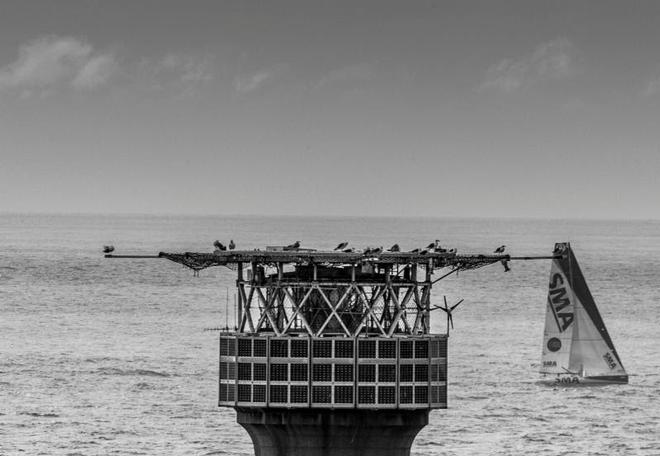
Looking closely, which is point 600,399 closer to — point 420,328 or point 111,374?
point 111,374

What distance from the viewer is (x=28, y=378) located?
18338 cm

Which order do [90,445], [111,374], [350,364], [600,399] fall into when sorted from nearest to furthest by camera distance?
[350,364]
[90,445]
[600,399]
[111,374]

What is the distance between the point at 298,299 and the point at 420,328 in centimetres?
665

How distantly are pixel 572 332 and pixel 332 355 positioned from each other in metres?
32.5

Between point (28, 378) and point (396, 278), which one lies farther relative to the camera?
point (28, 378)

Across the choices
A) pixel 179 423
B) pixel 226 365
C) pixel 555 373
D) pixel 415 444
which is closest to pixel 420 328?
pixel 226 365

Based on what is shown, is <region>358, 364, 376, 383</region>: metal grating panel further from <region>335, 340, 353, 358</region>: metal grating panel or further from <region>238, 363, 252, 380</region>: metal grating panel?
<region>238, 363, 252, 380</region>: metal grating panel

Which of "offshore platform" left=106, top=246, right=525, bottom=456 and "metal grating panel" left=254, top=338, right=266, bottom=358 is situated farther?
"metal grating panel" left=254, top=338, right=266, bottom=358

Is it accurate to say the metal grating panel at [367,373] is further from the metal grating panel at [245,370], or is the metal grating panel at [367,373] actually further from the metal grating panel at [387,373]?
the metal grating panel at [245,370]

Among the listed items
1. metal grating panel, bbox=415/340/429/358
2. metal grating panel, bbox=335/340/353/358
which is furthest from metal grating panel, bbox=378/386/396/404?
metal grating panel, bbox=335/340/353/358

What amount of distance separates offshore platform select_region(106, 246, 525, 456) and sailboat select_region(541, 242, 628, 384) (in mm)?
24450

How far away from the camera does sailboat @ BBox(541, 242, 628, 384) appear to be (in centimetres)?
13525

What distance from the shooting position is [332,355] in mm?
108188

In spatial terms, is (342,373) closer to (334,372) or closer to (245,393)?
(334,372)
